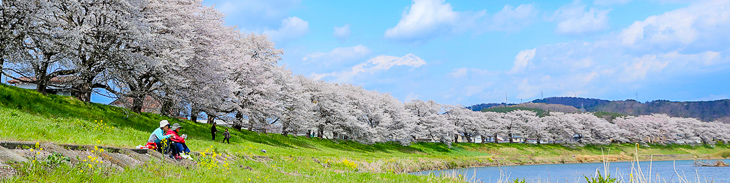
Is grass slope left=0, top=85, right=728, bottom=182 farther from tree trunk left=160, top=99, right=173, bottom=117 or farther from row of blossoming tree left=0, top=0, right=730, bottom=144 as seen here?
row of blossoming tree left=0, top=0, right=730, bottom=144

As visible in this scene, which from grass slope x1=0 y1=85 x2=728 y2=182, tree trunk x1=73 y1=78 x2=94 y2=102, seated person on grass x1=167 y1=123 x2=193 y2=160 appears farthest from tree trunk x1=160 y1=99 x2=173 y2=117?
seated person on grass x1=167 y1=123 x2=193 y2=160

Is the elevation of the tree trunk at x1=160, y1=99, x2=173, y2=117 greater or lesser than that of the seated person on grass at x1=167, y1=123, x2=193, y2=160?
greater

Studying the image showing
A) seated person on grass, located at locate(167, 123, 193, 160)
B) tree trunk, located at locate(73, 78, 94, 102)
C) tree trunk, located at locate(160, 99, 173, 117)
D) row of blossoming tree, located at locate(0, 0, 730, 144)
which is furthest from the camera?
tree trunk, located at locate(160, 99, 173, 117)

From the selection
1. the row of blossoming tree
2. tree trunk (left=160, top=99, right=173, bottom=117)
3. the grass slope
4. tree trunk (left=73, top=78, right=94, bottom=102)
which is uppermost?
the row of blossoming tree

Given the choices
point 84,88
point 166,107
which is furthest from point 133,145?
point 166,107

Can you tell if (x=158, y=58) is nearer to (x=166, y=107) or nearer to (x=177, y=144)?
(x=166, y=107)

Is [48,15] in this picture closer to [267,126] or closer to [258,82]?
[258,82]

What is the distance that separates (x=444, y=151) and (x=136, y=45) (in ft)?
189

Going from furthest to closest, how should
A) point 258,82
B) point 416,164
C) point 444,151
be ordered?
1. point 444,151
2. point 258,82
3. point 416,164

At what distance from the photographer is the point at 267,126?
40406mm

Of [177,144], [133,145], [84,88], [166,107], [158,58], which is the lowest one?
[133,145]

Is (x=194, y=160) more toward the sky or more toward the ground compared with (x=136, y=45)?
more toward the ground

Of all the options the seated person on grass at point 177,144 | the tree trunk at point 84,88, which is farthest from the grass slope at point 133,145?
the tree trunk at point 84,88

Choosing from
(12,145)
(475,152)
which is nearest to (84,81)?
(12,145)
